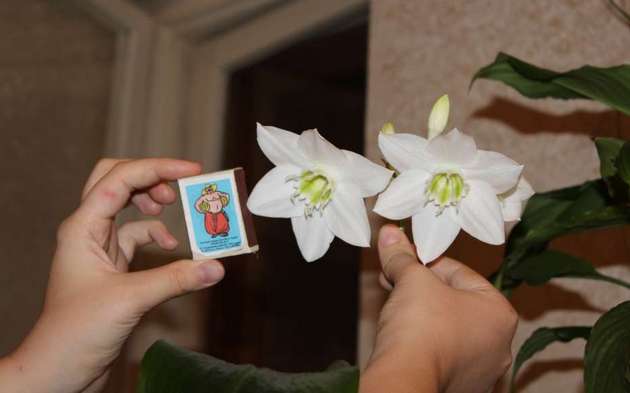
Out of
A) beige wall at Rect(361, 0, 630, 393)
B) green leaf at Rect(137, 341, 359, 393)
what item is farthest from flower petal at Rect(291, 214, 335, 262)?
beige wall at Rect(361, 0, 630, 393)

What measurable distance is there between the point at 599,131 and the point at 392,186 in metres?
0.63

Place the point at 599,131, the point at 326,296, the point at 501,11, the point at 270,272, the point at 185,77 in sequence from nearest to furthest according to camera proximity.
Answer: the point at 599,131, the point at 501,11, the point at 185,77, the point at 270,272, the point at 326,296

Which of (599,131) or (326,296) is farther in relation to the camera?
(326,296)

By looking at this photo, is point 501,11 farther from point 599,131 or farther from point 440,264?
point 440,264

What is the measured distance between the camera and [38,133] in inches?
73.3

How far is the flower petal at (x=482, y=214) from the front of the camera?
752mm

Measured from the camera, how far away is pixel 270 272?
2.51m

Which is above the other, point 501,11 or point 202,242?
point 501,11

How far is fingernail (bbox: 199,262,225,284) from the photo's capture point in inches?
30.6

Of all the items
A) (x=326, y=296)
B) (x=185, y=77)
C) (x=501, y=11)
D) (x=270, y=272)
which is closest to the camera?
(x=501, y=11)

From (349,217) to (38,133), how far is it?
129cm

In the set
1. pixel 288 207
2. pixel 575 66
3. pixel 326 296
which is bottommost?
pixel 326 296

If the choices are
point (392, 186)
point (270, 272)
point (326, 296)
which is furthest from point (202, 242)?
point (326, 296)

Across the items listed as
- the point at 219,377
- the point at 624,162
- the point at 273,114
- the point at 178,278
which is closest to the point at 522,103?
the point at 624,162
